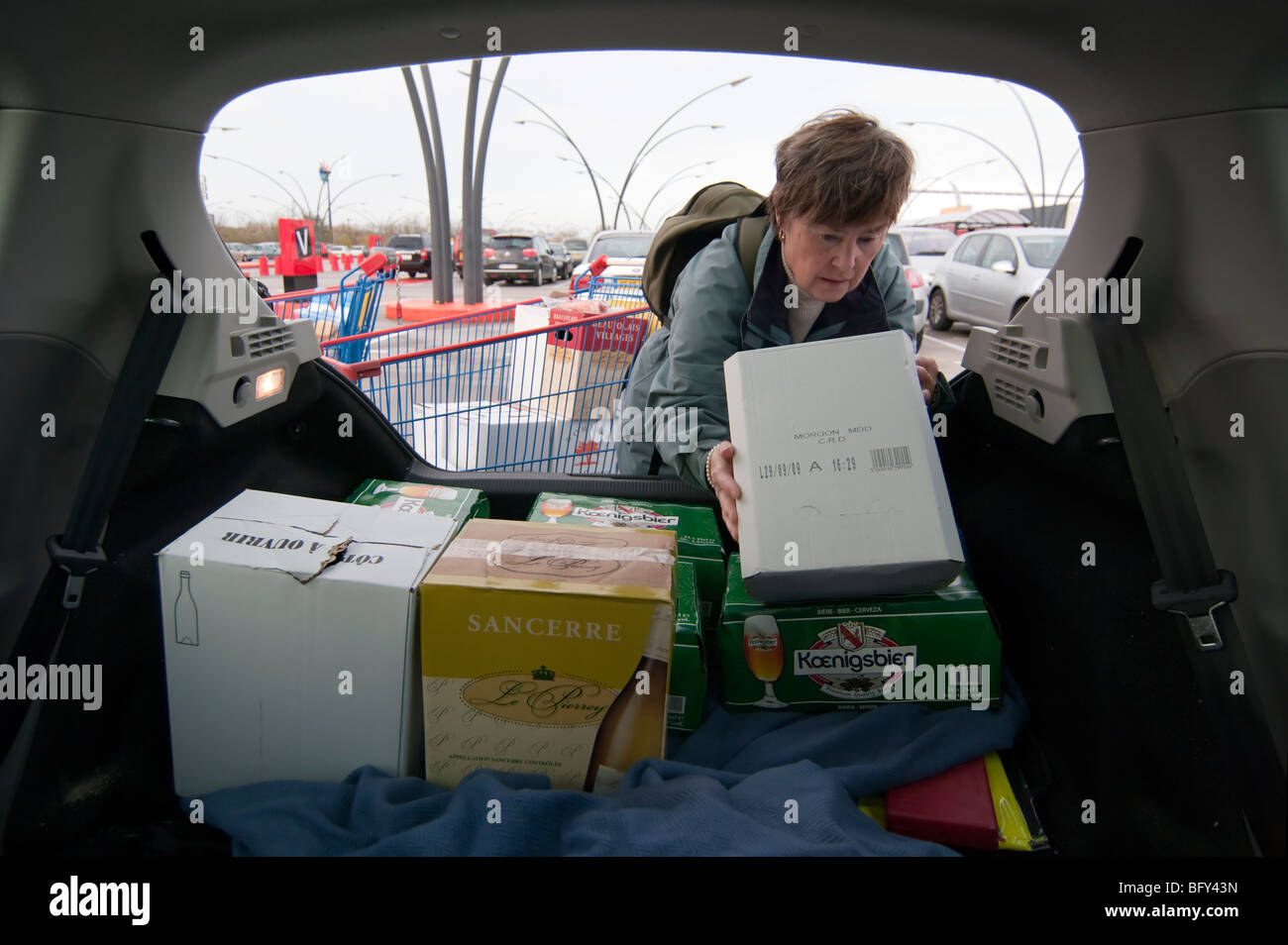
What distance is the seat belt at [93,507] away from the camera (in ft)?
4.90

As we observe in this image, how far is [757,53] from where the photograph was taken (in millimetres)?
1653

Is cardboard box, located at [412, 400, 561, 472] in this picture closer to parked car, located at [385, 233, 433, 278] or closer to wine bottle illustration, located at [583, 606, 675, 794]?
wine bottle illustration, located at [583, 606, 675, 794]

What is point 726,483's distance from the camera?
175 centimetres

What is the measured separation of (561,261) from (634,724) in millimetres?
32448

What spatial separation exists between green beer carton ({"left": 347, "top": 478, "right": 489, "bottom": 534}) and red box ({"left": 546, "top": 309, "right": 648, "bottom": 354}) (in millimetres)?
1425

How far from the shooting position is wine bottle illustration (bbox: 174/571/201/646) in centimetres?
155

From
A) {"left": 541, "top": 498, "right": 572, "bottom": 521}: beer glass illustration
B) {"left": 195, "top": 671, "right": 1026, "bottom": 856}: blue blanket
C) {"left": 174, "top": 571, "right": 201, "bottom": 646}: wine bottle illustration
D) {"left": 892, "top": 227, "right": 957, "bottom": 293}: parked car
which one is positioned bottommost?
{"left": 195, "top": 671, "right": 1026, "bottom": 856}: blue blanket

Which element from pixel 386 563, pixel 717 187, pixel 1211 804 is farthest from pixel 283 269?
pixel 1211 804

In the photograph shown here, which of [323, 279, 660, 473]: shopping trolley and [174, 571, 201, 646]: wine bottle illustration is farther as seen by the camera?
[323, 279, 660, 473]: shopping trolley

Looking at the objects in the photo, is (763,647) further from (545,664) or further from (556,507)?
(556,507)

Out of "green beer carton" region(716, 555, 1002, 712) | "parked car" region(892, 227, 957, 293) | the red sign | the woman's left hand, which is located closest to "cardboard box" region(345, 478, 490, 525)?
"green beer carton" region(716, 555, 1002, 712)

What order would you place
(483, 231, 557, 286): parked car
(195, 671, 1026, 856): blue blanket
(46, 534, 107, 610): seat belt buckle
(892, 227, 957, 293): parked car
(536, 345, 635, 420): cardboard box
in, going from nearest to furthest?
1. (195, 671, 1026, 856): blue blanket
2. (46, 534, 107, 610): seat belt buckle
3. (536, 345, 635, 420): cardboard box
4. (892, 227, 957, 293): parked car
5. (483, 231, 557, 286): parked car
